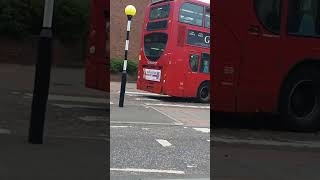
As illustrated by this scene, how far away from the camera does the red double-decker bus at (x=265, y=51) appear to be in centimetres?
929

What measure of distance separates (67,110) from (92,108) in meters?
0.56

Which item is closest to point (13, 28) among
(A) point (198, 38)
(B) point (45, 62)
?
(B) point (45, 62)

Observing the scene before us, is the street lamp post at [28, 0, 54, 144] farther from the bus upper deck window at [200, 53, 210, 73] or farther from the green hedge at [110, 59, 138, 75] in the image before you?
the green hedge at [110, 59, 138, 75]

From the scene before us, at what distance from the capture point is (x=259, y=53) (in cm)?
950

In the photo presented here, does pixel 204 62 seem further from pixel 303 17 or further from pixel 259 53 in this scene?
pixel 303 17

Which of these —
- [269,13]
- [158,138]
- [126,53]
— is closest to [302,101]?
[269,13]

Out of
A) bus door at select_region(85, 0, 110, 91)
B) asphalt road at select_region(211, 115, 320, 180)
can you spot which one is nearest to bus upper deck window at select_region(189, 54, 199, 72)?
bus door at select_region(85, 0, 110, 91)

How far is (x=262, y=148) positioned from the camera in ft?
28.1

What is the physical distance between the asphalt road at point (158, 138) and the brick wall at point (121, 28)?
38cm

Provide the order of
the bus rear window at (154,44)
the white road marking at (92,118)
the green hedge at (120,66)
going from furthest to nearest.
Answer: the white road marking at (92,118), the bus rear window at (154,44), the green hedge at (120,66)

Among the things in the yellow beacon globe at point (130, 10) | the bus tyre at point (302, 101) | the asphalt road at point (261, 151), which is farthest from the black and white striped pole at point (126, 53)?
the bus tyre at point (302, 101)

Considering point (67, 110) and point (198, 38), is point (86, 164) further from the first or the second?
point (67, 110)

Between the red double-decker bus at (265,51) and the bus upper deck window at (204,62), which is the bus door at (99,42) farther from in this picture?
the red double-decker bus at (265,51)

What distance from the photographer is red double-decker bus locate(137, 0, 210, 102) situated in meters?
6.05
